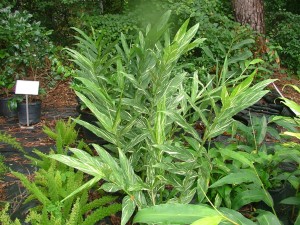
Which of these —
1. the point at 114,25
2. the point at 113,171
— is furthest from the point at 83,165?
the point at 114,25

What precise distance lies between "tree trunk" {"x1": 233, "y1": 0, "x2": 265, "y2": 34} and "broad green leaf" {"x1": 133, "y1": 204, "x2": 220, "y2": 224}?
531 centimetres

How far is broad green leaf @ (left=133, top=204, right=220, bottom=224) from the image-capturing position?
2.76 ft

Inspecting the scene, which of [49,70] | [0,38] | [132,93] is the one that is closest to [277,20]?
[49,70]

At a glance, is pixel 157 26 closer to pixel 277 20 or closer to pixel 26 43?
pixel 26 43

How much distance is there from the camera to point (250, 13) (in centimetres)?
567

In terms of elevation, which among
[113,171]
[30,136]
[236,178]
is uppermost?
[113,171]

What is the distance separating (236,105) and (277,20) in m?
7.30

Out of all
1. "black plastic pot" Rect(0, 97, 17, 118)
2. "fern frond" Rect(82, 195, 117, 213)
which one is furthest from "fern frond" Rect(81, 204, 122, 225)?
"black plastic pot" Rect(0, 97, 17, 118)

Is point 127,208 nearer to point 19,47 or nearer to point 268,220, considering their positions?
point 268,220

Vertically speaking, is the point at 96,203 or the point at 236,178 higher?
the point at 236,178

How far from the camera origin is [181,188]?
152 cm

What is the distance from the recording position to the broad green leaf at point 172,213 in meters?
0.84

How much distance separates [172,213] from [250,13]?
538 centimetres

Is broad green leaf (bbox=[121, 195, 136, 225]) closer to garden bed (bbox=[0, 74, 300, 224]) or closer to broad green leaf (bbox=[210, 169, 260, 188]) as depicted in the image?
broad green leaf (bbox=[210, 169, 260, 188])
